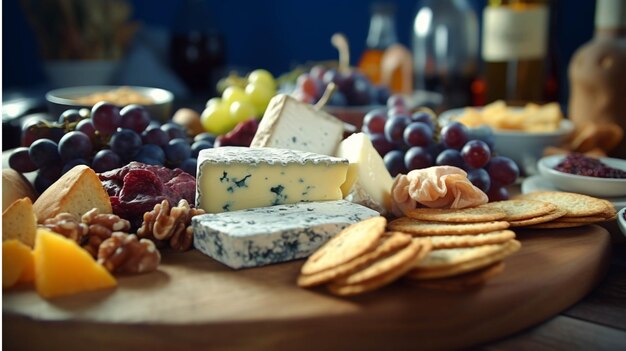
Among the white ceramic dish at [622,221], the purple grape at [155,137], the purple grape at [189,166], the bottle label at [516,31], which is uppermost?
the bottle label at [516,31]

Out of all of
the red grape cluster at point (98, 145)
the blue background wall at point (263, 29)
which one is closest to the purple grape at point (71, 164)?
the red grape cluster at point (98, 145)

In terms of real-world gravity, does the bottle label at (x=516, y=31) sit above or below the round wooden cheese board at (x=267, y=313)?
above

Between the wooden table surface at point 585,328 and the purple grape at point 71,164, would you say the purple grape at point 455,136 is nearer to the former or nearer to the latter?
the wooden table surface at point 585,328

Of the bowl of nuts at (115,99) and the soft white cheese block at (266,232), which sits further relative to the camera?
the bowl of nuts at (115,99)

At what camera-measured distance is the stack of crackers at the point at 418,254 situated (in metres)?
0.73

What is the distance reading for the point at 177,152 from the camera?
115 cm

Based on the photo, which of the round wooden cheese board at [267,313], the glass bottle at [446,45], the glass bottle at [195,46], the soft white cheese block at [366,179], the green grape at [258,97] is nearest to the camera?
the round wooden cheese board at [267,313]

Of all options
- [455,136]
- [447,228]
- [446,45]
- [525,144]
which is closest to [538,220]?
[447,228]

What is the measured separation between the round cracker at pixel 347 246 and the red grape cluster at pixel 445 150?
0.35 metres

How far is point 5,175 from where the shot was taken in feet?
3.33

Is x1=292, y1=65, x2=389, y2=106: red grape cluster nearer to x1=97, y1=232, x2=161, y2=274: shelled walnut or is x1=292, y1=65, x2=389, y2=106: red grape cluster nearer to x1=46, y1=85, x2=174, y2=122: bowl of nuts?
x1=46, y1=85, x2=174, y2=122: bowl of nuts

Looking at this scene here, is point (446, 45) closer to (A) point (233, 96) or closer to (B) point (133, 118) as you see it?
(A) point (233, 96)

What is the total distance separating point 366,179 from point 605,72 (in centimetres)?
76

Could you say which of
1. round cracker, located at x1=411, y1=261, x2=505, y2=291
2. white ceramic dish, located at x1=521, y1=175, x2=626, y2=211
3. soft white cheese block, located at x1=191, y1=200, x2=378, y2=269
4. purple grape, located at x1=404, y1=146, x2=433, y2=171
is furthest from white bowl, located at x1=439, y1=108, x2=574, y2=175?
round cracker, located at x1=411, y1=261, x2=505, y2=291
